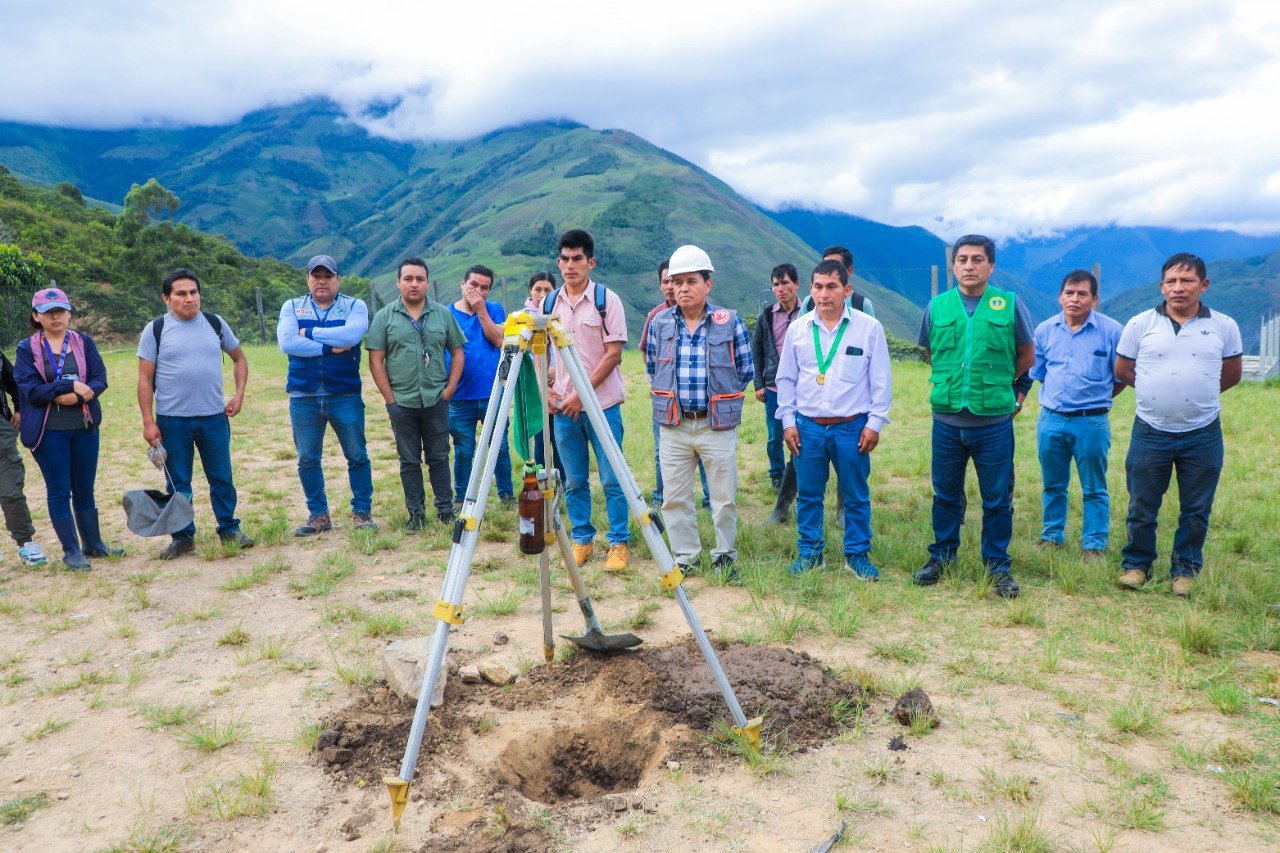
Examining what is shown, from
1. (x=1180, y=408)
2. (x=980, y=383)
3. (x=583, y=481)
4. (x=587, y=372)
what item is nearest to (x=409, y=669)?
(x=583, y=481)

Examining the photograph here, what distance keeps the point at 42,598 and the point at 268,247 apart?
154876 mm

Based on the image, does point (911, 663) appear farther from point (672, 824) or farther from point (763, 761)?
point (672, 824)

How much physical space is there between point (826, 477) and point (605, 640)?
7.05 ft

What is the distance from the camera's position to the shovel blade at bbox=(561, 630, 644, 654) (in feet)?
13.9

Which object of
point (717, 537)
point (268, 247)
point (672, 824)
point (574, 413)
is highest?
point (268, 247)

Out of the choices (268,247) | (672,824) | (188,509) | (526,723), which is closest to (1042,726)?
(672,824)

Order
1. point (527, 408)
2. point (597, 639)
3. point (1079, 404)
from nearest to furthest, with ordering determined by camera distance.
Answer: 1. point (527, 408)
2. point (597, 639)
3. point (1079, 404)

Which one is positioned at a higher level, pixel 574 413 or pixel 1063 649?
pixel 574 413

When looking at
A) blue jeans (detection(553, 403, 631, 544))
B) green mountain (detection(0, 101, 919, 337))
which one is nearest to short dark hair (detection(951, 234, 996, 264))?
blue jeans (detection(553, 403, 631, 544))

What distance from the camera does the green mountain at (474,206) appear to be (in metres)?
77.4

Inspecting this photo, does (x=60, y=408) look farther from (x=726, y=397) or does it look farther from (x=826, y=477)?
(x=826, y=477)

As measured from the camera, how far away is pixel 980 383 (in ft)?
16.6

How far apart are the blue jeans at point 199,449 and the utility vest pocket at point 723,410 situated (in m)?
3.99

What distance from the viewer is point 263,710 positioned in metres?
3.98
